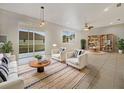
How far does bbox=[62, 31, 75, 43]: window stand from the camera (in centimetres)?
1027

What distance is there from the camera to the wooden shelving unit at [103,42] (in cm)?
1049

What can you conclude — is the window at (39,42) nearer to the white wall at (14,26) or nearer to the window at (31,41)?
the window at (31,41)

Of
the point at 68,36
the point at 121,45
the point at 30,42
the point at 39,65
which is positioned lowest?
the point at 39,65

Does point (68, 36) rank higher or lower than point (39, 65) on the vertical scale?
higher

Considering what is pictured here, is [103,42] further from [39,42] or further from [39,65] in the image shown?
[39,65]

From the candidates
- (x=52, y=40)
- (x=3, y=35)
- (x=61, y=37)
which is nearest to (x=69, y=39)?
(x=61, y=37)

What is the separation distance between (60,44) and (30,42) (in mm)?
3049

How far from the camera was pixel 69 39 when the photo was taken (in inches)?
445

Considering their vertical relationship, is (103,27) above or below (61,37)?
above

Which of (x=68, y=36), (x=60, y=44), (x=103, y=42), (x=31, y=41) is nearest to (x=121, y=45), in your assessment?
(x=103, y=42)

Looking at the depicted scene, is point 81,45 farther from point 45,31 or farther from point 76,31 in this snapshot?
point 45,31

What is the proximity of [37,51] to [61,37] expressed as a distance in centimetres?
294

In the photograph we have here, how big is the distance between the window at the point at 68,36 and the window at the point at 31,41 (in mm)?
2893

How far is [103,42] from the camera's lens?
11.1 m
